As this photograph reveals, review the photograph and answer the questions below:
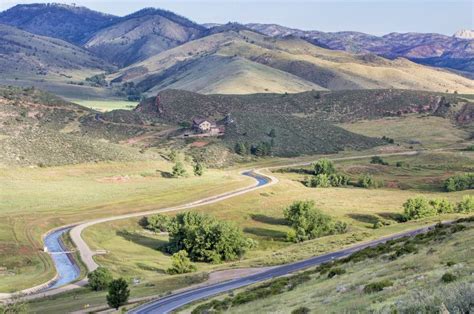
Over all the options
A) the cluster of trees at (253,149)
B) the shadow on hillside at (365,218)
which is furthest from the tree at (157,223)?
the cluster of trees at (253,149)

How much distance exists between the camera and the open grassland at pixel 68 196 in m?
72.8

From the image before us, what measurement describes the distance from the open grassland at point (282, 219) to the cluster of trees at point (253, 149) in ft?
86.9

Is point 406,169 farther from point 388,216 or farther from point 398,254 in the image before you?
point 398,254

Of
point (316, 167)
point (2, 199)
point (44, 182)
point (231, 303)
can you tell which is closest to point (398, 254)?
point (231, 303)

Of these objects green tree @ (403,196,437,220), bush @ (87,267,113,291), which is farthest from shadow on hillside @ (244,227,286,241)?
bush @ (87,267,113,291)

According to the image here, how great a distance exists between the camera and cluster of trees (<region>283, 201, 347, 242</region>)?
305 ft

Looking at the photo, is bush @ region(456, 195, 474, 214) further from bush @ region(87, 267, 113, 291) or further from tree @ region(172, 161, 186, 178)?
bush @ region(87, 267, 113, 291)

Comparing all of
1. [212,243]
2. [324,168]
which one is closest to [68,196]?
[212,243]

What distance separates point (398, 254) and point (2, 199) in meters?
76.7

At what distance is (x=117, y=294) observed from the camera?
4866 centimetres

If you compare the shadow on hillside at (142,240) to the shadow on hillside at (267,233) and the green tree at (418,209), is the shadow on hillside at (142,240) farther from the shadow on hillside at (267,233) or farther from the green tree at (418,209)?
the green tree at (418,209)

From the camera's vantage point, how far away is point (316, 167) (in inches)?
5965

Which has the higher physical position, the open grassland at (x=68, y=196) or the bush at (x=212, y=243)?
the open grassland at (x=68, y=196)

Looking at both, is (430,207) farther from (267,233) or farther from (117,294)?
(117,294)
